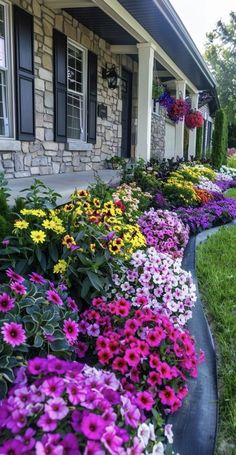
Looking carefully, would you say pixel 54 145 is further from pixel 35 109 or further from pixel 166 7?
pixel 166 7

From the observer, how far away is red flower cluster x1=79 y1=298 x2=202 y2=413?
64.5 inches

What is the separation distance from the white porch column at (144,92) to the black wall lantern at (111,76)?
105cm

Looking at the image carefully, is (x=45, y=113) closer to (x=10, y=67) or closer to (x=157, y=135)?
(x=10, y=67)

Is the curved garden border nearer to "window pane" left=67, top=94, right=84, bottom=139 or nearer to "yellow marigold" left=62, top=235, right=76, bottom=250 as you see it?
"yellow marigold" left=62, top=235, right=76, bottom=250

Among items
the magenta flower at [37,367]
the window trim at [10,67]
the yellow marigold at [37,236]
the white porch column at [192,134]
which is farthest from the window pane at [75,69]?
the magenta flower at [37,367]

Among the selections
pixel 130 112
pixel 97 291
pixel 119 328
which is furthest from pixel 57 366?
pixel 130 112

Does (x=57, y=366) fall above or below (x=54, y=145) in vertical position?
below

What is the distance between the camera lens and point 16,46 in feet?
16.2

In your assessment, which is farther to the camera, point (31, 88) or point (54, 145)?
point (54, 145)

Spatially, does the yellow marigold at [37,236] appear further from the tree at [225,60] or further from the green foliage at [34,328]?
the tree at [225,60]

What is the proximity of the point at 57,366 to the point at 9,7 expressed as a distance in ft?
15.2

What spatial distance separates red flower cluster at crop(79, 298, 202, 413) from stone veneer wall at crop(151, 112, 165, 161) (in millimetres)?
9397

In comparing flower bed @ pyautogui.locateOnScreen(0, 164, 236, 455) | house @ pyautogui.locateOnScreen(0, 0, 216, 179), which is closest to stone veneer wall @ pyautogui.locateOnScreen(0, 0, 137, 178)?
house @ pyautogui.locateOnScreen(0, 0, 216, 179)

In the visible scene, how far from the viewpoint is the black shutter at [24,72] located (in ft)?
16.3
